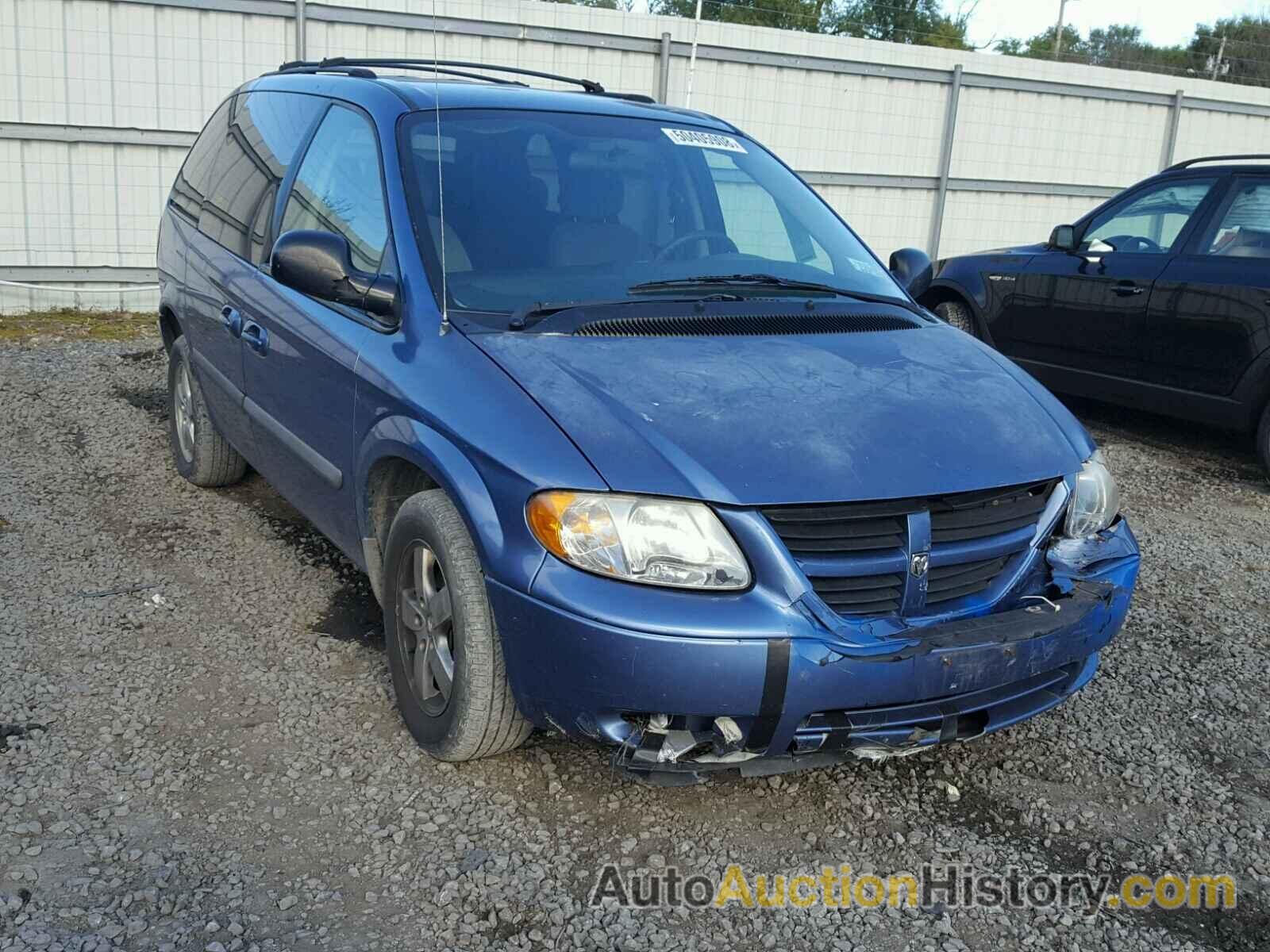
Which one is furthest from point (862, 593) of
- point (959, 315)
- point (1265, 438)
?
point (959, 315)

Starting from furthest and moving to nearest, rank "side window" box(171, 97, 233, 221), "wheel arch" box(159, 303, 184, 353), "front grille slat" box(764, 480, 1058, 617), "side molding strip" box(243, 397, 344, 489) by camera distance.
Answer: "wheel arch" box(159, 303, 184, 353) → "side window" box(171, 97, 233, 221) → "side molding strip" box(243, 397, 344, 489) → "front grille slat" box(764, 480, 1058, 617)

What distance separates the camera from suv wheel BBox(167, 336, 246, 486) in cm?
534

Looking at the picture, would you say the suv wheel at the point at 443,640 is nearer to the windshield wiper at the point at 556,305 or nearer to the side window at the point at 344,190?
the windshield wiper at the point at 556,305

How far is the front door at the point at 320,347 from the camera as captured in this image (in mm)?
3596

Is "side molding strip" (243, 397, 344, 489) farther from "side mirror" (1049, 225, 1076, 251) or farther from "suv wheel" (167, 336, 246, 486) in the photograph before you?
"side mirror" (1049, 225, 1076, 251)

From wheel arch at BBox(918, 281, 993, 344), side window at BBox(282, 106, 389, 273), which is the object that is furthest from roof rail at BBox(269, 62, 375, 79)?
wheel arch at BBox(918, 281, 993, 344)

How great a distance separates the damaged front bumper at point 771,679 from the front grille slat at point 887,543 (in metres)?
0.08

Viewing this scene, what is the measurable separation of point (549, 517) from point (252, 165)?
2.75 m

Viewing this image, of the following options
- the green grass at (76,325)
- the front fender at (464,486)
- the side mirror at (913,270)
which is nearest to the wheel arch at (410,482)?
the front fender at (464,486)

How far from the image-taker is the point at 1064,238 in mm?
7445

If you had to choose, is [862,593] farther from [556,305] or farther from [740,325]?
[556,305]

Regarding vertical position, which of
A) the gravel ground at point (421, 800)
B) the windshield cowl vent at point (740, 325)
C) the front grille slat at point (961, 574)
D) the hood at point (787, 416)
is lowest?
the gravel ground at point (421, 800)

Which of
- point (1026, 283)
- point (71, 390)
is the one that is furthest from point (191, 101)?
point (1026, 283)

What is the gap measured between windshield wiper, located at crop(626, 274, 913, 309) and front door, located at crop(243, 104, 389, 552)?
0.81 meters
